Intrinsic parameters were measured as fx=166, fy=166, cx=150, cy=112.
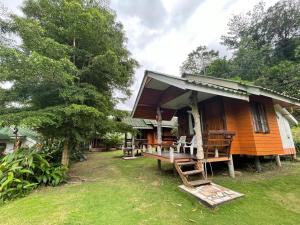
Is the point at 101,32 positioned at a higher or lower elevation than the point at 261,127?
higher

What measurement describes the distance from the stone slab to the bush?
516 cm

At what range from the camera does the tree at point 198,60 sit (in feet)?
127

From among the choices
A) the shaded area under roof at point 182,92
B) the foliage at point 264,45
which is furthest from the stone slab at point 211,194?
the foliage at point 264,45

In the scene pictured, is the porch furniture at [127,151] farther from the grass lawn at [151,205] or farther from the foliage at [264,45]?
the foliage at [264,45]

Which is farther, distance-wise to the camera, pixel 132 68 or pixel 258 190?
pixel 132 68

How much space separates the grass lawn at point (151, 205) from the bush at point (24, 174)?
1.39 ft

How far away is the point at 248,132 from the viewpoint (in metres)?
6.85

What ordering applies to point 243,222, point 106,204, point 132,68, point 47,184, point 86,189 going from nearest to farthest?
point 243,222
point 106,204
point 86,189
point 47,184
point 132,68

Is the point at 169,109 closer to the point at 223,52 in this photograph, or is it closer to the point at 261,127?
the point at 261,127

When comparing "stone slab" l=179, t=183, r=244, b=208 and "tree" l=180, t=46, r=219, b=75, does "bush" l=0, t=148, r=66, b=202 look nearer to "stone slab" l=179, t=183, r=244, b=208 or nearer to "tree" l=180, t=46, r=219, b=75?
"stone slab" l=179, t=183, r=244, b=208

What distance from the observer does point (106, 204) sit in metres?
4.43

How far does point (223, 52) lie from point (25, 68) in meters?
40.8

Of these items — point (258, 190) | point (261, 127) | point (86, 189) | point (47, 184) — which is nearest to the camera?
point (258, 190)

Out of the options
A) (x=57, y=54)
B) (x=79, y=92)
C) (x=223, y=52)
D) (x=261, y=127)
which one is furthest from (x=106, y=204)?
(x=223, y=52)
